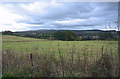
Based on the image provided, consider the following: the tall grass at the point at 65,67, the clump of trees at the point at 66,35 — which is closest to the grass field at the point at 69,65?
the tall grass at the point at 65,67

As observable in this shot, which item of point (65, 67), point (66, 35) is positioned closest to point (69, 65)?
point (65, 67)

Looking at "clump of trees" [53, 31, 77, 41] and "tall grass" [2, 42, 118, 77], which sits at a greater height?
"clump of trees" [53, 31, 77, 41]

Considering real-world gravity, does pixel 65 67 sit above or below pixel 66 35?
below

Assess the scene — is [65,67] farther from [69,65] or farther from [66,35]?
[66,35]

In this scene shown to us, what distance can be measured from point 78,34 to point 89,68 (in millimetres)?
1445

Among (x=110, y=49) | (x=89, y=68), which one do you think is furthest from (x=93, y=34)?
(x=89, y=68)

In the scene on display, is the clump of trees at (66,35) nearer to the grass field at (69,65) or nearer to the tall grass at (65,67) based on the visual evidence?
the grass field at (69,65)

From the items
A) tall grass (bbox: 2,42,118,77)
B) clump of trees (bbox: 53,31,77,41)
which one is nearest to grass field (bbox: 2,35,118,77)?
tall grass (bbox: 2,42,118,77)

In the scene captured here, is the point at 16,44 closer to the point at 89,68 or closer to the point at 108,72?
the point at 89,68

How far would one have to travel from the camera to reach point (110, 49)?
369 cm

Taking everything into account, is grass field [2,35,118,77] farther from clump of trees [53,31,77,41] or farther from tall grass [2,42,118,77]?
clump of trees [53,31,77,41]

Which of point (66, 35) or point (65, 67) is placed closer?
point (65, 67)

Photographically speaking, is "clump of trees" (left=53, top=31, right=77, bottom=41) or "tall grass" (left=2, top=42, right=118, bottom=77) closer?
"tall grass" (left=2, top=42, right=118, bottom=77)

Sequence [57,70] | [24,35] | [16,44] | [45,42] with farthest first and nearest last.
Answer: [16,44] < [24,35] < [45,42] < [57,70]
